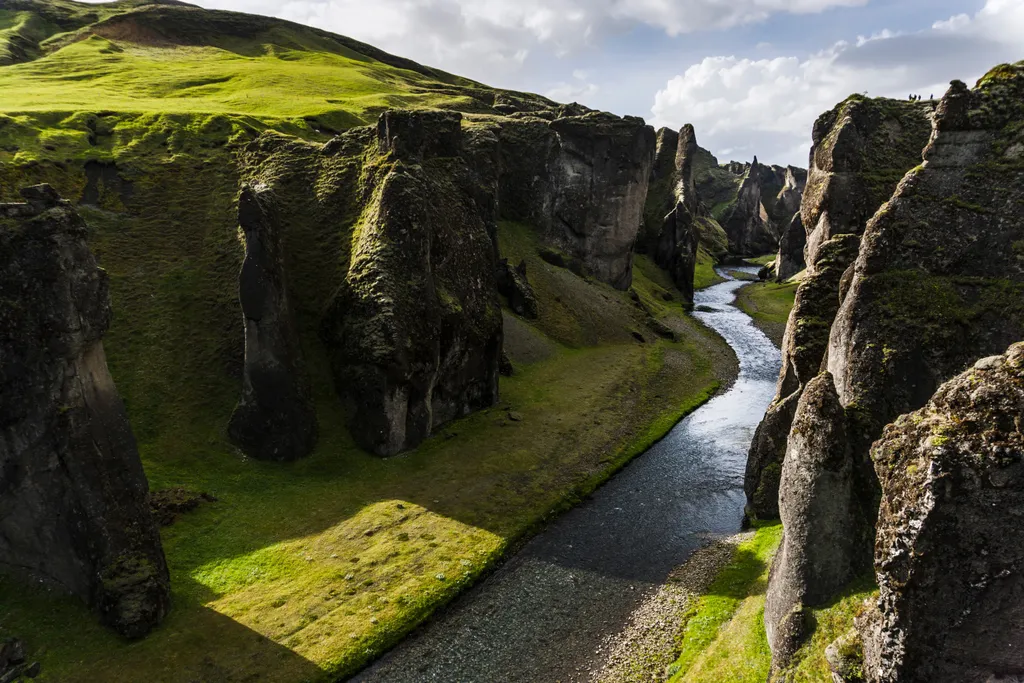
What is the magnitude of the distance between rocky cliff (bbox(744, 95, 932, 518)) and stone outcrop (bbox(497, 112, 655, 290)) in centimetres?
6433

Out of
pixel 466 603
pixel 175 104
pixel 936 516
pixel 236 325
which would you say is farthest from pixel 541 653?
pixel 175 104

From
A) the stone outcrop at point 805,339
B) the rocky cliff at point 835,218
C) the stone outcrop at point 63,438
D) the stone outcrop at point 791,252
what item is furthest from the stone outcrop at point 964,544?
the stone outcrop at point 791,252

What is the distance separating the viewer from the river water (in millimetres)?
24859

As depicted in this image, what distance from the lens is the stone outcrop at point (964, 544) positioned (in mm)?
12922

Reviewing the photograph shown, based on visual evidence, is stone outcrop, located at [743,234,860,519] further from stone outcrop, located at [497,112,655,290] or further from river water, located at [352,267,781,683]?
stone outcrop, located at [497,112,655,290]

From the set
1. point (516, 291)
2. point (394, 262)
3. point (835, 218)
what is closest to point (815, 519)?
point (835, 218)

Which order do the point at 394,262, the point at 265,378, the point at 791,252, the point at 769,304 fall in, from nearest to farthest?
the point at 265,378 → the point at 394,262 → the point at 769,304 → the point at 791,252

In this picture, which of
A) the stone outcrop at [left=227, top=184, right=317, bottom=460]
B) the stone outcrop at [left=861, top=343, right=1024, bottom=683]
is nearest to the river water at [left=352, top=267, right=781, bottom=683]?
the stone outcrop at [left=861, top=343, right=1024, bottom=683]

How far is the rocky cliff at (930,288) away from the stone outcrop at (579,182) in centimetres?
7333

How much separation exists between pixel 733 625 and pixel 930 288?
51.5 feet

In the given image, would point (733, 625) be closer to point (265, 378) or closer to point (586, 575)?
point (586, 575)

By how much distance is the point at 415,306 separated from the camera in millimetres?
42875

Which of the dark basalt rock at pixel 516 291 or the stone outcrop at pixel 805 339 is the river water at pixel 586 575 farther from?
the dark basalt rock at pixel 516 291

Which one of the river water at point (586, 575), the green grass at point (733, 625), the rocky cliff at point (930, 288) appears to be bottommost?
the river water at point (586, 575)
